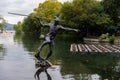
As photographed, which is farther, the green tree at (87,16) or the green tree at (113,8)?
the green tree at (113,8)

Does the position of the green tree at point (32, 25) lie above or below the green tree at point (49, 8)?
below

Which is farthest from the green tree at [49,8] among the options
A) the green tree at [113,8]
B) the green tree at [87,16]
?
the green tree at [113,8]

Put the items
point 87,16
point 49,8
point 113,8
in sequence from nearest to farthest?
point 87,16
point 113,8
point 49,8

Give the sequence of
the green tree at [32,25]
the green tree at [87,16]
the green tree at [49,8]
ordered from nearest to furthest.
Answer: the green tree at [87,16] → the green tree at [49,8] → the green tree at [32,25]

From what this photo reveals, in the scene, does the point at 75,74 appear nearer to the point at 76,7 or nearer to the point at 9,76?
the point at 9,76

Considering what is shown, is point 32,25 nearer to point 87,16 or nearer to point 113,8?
point 87,16

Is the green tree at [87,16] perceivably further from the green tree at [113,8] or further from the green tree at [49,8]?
the green tree at [49,8]

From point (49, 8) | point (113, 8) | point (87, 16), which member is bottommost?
point (87, 16)

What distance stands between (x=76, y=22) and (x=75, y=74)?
48.6 m

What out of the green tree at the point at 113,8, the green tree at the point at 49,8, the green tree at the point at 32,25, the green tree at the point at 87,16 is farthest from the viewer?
the green tree at the point at 32,25

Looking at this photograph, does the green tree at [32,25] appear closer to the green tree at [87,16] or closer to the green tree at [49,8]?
the green tree at [49,8]

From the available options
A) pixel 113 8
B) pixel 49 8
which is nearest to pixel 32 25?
pixel 49 8

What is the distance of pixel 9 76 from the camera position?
1301cm

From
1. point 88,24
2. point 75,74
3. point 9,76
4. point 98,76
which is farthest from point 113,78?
point 88,24
